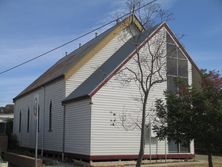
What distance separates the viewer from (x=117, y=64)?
95.3 feet

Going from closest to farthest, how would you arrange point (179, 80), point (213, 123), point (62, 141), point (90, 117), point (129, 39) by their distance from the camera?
point (213, 123) < point (179, 80) < point (90, 117) < point (62, 141) < point (129, 39)

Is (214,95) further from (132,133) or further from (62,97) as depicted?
(62,97)

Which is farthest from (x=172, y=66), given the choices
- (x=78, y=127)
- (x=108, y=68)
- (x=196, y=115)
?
(x=196, y=115)

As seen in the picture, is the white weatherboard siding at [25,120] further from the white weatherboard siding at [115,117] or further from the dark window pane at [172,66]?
the dark window pane at [172,66]

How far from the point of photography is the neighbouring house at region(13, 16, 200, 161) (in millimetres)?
27500

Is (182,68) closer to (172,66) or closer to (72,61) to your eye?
(172,66)

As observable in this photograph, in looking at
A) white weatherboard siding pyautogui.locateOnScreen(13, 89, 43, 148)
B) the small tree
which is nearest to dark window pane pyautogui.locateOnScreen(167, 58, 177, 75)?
the small tree

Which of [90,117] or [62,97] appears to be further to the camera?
[62,97]

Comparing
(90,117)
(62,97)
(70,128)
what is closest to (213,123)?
(90,117)

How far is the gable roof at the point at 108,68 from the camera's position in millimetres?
27914

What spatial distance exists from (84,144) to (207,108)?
12844 millimetres

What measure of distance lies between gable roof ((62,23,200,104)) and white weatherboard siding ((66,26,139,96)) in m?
0.51

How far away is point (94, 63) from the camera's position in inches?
1299

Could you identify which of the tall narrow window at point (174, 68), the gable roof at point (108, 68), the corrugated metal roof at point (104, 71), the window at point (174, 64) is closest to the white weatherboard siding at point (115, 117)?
the gable roof at point (108, 68)
